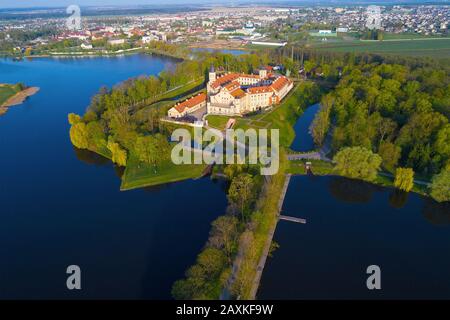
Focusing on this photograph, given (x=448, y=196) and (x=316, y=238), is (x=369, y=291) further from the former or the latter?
(x=448, y=196)

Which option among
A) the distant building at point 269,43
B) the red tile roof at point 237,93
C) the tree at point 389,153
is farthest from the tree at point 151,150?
the distant building at point 269,43

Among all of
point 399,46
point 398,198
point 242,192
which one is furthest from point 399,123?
point 399,46

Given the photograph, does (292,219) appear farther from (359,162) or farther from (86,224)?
(86,224)

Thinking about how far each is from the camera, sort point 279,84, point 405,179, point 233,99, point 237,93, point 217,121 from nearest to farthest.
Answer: point 405,179 → point 217,121 → point 233,99 → point 237,93 → point 279,84

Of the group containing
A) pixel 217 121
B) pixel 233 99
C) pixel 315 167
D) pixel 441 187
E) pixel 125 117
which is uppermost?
pixel 233 99

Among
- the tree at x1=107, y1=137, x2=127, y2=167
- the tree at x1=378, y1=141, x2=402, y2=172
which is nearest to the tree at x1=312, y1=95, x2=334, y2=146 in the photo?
the tree at x1=378, y1=141, x2=402, y2=172

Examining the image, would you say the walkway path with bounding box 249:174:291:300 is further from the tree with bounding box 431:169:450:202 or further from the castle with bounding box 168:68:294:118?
the castle with bounding box 168:68:294:118

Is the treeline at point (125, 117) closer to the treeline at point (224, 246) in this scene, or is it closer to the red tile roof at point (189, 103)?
the red tile roof at point (189, 103)
